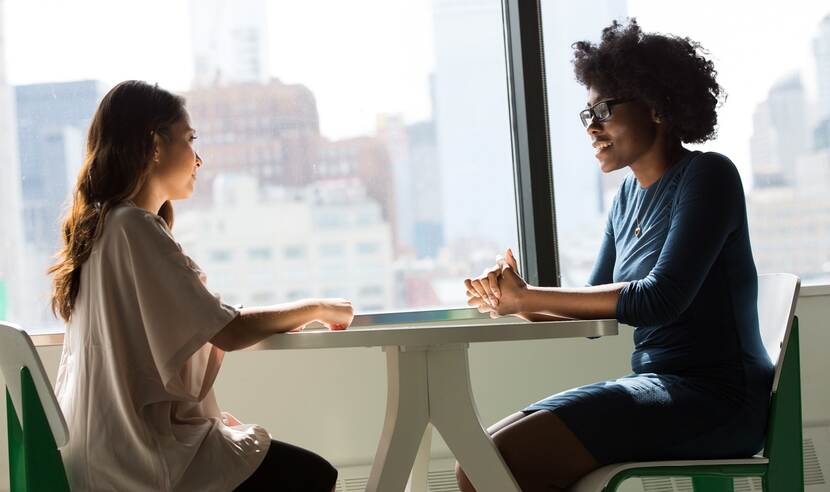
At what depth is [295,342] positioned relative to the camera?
1562 mm

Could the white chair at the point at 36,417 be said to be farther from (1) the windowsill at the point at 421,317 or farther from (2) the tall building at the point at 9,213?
(2) the tall building at the point at 9,213

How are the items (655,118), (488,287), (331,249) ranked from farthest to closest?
(331,249) < (655,118) < (488,287)

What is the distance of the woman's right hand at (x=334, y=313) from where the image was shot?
1.75 m

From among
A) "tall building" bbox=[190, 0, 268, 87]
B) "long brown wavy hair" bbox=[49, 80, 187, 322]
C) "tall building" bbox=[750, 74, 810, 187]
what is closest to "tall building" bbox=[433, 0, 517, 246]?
"tall building" bbox=[190, 0, 268, 87]

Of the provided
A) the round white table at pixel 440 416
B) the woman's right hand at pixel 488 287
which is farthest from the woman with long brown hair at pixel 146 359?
the woman's right hand at pixel 488 287

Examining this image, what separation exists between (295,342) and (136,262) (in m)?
0.32

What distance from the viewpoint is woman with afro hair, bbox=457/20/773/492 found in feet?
5.60

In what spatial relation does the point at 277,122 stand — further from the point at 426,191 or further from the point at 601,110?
the point at 601,110

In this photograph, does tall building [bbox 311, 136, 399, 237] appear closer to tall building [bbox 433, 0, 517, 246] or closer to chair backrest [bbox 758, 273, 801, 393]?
tall building [bbox 433, 0, 517, 246]

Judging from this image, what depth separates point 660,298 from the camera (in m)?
1.77

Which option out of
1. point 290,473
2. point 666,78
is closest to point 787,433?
point 666,78

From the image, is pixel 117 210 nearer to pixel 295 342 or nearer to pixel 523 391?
pixel 295 342

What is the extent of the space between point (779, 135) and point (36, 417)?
2648 mm

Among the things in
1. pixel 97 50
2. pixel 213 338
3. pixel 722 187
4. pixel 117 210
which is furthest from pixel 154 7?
pixel 722 187
